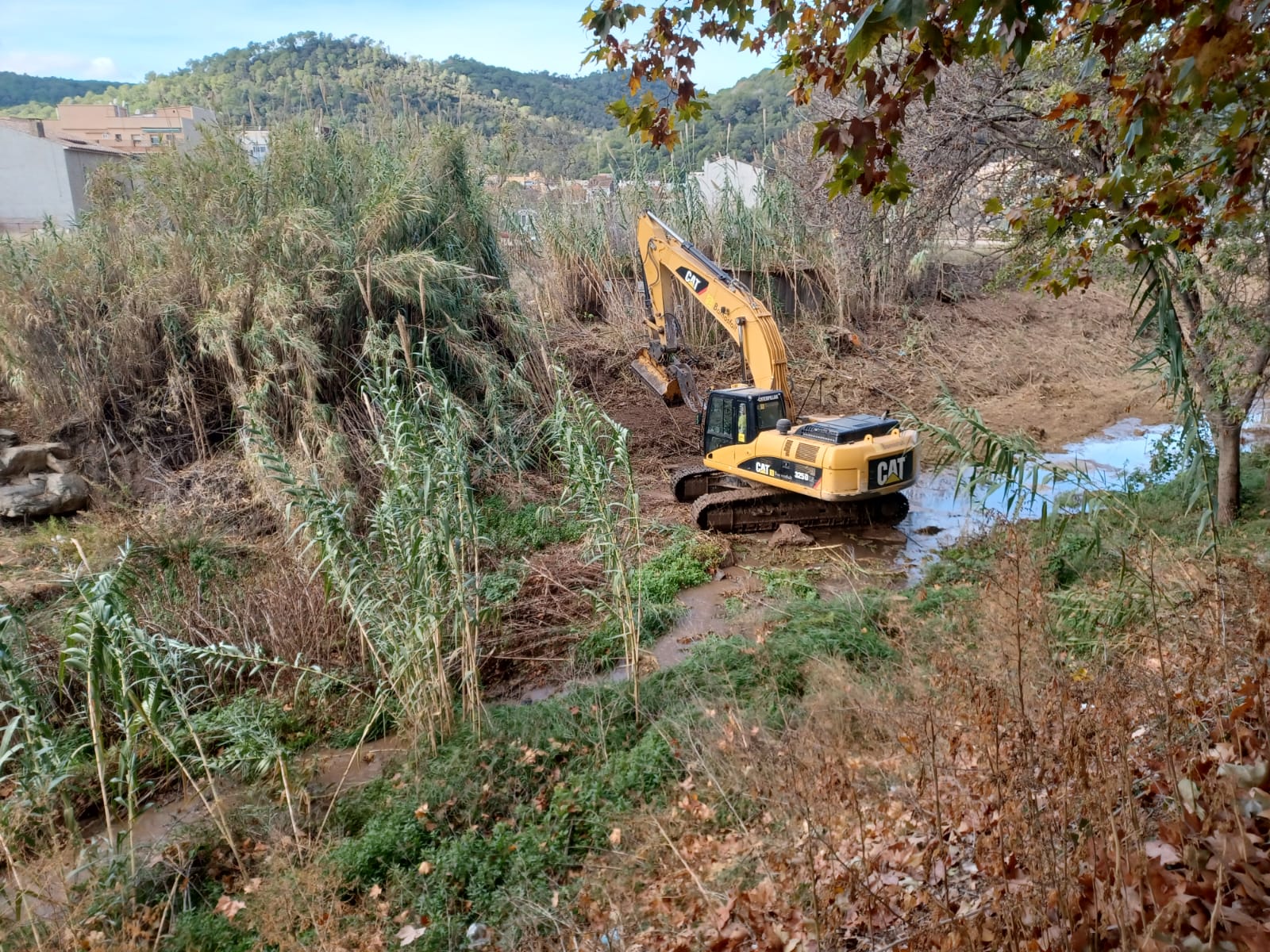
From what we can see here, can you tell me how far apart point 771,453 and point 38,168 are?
76.0 ft

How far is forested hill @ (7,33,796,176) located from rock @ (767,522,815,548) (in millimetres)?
4363

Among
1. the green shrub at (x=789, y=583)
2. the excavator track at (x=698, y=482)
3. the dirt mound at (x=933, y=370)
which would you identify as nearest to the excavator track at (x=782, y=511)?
the excavator track at (x=698, y=482)

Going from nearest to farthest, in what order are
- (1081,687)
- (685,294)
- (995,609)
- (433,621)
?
(1081,687) → (995,609) → (433,621) → (685,294)

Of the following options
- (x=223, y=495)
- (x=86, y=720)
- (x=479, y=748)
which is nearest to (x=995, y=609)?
(x=479, y=748)

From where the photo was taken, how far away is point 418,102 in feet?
46.1

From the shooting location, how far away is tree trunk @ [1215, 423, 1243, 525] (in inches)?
311

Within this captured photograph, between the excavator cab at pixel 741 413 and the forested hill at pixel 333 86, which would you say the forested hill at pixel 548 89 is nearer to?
the forested hill at pixel 333 86

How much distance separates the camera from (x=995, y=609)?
16.7 feet

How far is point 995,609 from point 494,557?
5.20 meters

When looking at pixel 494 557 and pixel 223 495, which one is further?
pixel 223 495

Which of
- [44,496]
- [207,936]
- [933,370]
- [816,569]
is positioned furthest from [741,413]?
[44,496]

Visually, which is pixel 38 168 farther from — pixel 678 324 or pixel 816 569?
pixel 816 569

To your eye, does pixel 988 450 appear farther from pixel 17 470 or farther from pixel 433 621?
pixel 17 470

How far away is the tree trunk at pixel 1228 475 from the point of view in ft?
25.9
